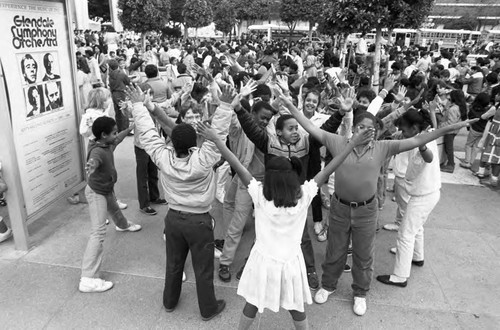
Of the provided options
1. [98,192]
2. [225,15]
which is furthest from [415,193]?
[225,15]

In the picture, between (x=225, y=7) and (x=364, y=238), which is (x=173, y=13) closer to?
(x=225, y=7)

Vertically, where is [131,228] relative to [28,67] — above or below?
below

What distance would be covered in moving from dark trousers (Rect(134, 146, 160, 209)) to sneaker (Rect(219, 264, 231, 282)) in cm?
189

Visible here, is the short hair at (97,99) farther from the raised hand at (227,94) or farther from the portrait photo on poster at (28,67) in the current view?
the raised hand at (227,94)

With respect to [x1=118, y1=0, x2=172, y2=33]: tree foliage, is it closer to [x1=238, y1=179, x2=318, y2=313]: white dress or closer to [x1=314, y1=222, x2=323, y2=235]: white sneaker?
[x1=314, y1=222, x2=323, y2=235]: white sneaker

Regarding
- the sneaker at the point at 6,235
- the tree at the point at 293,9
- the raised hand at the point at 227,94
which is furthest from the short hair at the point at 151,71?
the tree at the point at 293,9

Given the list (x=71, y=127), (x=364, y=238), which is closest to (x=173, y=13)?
(x=71, y=127)

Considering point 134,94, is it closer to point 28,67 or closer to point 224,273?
point 28,67

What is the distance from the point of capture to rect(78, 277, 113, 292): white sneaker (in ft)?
11.7

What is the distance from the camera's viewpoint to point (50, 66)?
14.6 ft

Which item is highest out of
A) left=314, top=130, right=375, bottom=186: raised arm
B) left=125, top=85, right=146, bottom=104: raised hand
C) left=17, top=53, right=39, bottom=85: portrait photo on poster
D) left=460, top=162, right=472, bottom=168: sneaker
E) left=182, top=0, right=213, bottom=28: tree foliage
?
left=182, top=0, right=213, bottom=28: tree foliage

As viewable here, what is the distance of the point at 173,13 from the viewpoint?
1598 inches

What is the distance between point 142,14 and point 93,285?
1529 cm

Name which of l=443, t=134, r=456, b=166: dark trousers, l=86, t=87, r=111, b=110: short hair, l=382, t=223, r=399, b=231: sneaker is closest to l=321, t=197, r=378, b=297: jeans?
l=382, t=223, r=399, b=231: sneaker
